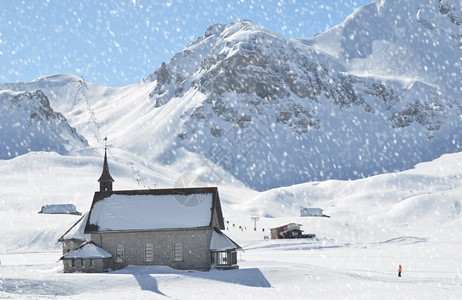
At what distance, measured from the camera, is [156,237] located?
48.4 meters

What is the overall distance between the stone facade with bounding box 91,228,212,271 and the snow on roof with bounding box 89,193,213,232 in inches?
24.5

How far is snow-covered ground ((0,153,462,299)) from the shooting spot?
38562 millimetres

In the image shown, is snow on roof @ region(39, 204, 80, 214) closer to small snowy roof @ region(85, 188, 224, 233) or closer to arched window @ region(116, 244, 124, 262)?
small snowy roof @ region(85, 188, 224, 233)

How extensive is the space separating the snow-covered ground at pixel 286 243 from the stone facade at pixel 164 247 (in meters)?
1.41

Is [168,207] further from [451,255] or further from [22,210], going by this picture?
[22,210]

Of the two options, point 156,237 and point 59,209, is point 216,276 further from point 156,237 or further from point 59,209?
point 59,209

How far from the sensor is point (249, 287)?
132 feet

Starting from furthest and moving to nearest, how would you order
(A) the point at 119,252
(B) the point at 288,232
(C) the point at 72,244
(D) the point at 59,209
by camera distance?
(D) the point at 59,209
(B) the point at 288,232
(C) the point at 72,244
(A) the point at 119,252

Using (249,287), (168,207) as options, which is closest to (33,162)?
(168,207)

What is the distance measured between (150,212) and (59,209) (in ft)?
233

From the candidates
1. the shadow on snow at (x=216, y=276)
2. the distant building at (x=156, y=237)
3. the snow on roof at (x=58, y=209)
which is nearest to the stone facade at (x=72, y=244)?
the distant building at (x=156, y=237)

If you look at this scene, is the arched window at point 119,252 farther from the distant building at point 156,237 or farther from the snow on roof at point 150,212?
the snow on roof at point 150,212

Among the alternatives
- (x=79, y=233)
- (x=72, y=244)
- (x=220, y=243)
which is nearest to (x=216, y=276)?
(x=220, y=243)

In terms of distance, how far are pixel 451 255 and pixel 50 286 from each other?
4603 cm
